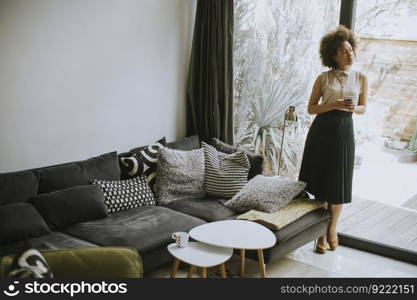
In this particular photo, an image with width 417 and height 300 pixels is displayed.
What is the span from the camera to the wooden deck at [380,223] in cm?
423

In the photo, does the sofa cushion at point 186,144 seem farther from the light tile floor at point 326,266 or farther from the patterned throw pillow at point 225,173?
the light tile floor at point 326,266

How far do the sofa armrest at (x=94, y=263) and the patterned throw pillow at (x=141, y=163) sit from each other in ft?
5.29

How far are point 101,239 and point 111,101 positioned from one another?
1.31 metres

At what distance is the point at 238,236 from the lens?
324 centimetres

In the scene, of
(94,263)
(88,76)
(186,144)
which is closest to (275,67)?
(186,144)

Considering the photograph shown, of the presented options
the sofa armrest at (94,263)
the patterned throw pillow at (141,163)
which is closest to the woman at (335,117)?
the patterned throw pillow at (141,163)

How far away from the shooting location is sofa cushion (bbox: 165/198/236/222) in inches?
153

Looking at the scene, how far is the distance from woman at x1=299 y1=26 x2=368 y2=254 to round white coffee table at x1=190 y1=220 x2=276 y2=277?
83 cm

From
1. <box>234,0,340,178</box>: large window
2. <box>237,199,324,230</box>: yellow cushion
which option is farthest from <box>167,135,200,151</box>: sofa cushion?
<box>237,199,324,230</box>: yellow cushion

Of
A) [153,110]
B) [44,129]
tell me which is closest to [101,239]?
[44,129]

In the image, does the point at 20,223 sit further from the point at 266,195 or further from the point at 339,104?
the point at 339,104

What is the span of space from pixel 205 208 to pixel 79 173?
0.94 meters

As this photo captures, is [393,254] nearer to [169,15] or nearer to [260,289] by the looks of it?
[260,289]

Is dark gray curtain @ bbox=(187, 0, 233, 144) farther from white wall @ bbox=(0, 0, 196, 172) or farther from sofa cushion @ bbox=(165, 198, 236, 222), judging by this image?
sofa cushion @ bbox=(165, 198, 236, 222)
